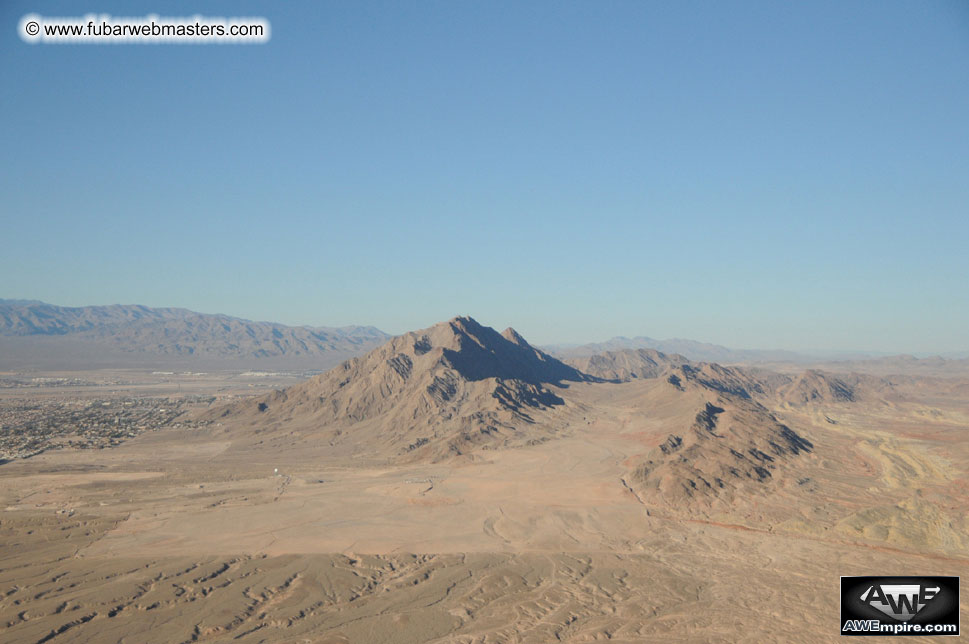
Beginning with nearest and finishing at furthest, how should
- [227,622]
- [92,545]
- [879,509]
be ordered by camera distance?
[227,622]
[92,545]
[879,509]

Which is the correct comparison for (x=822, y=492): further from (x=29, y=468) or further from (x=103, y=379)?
(x=103, y=379)

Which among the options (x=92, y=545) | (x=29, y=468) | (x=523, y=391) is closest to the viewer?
(x=92, y=545)

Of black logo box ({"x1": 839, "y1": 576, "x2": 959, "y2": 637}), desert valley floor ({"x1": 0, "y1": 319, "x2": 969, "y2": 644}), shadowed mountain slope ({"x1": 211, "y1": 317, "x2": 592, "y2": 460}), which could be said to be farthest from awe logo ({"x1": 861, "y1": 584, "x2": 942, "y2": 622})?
shadowed mountain slope ({"x1": 211, "y1": 317, "x2": 592, "y2": 460})

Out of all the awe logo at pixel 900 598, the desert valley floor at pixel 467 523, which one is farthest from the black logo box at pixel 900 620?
the desert valley floor at pixel 467 523

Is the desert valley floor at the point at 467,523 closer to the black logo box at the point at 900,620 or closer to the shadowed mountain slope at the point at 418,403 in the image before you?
the shadowed mountain slope at the point at 418,403

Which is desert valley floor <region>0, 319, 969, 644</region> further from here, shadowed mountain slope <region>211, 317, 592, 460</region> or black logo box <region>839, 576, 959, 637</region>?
black logo box <region>839, 576, 959, 637</region>

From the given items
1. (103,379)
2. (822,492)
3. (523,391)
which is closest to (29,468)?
(523,391)

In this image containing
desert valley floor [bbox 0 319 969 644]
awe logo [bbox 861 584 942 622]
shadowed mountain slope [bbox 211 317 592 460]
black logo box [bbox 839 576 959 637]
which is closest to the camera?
black logo box [bbox 839 576 959 637]
